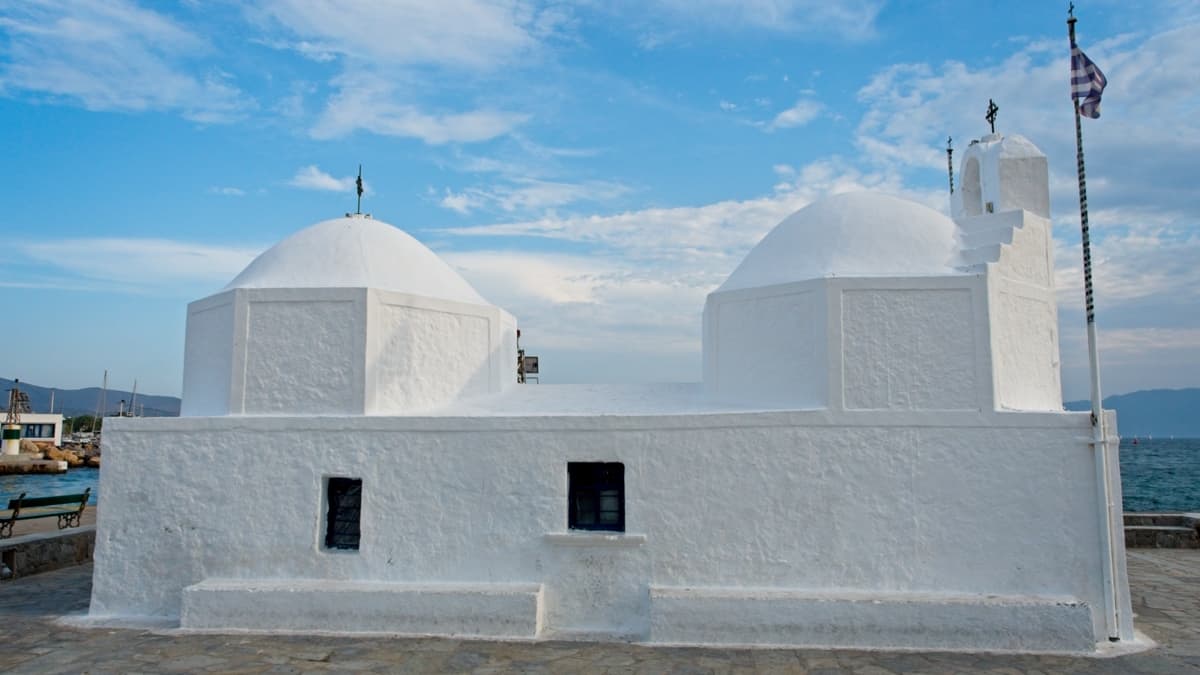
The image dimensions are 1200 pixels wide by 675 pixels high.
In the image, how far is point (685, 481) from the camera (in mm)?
8984

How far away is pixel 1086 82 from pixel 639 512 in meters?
6.71

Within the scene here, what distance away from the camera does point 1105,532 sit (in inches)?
332

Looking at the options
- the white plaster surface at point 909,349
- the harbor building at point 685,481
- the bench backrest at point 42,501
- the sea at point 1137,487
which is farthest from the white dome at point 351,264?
the sea at point 1137,487

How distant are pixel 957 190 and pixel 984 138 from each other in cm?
78

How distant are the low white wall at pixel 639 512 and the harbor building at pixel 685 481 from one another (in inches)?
1.0

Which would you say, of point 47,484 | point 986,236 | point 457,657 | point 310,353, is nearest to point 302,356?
point 310,353

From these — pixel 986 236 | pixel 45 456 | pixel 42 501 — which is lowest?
pixel 45 456

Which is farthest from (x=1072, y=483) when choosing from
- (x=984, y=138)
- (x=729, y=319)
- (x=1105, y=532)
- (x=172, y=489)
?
(x=172, y=489)

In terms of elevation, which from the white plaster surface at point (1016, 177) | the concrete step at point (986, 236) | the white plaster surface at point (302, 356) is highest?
the white plaster surface at point (1016, 177)

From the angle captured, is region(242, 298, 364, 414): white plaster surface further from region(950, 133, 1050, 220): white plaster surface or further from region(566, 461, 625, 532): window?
region(950, 133, 1050, 220): white plaster surface

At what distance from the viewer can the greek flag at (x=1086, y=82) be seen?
28.8ft

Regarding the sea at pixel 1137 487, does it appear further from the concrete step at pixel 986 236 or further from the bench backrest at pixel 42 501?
the concrete step at pixel 986 236

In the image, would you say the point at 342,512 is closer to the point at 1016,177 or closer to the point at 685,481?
the point at 685,481

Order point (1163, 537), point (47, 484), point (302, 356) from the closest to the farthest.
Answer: point (302, 356) < point (1163, 537) < point (47, 484)
